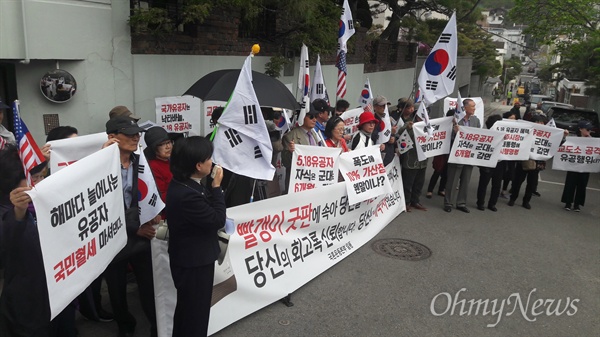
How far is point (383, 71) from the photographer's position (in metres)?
19.3

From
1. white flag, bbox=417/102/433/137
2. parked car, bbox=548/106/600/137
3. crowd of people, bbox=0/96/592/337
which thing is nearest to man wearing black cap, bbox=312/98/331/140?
crowd of people, bbox=0/96/592/337

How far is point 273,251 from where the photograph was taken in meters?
4.91

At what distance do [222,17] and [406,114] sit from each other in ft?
12.6

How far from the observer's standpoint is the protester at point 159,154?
425 cm

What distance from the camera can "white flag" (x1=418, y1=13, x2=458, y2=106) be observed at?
7.75 m

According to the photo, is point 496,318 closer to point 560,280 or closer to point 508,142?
point 560,280

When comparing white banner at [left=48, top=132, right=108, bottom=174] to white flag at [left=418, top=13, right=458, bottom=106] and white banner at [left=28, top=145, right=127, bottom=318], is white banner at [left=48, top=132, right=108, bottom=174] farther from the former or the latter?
white flag at [left=418, top=13, right=458, bottom=106]

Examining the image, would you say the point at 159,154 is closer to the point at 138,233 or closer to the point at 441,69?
the point at 138,233

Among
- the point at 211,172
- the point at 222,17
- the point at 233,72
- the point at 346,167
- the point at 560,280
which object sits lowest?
the point at 560,280

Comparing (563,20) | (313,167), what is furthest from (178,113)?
(563,20)

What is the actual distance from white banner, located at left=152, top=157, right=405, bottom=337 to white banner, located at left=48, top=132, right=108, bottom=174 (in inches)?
42.8

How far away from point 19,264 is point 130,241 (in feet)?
3.22

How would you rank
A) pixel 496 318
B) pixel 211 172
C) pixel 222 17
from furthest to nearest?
pixel 222 17
pixel 496 318
pixel 211 172

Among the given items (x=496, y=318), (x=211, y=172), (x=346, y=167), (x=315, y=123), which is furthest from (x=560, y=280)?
(x=211, y=172)
